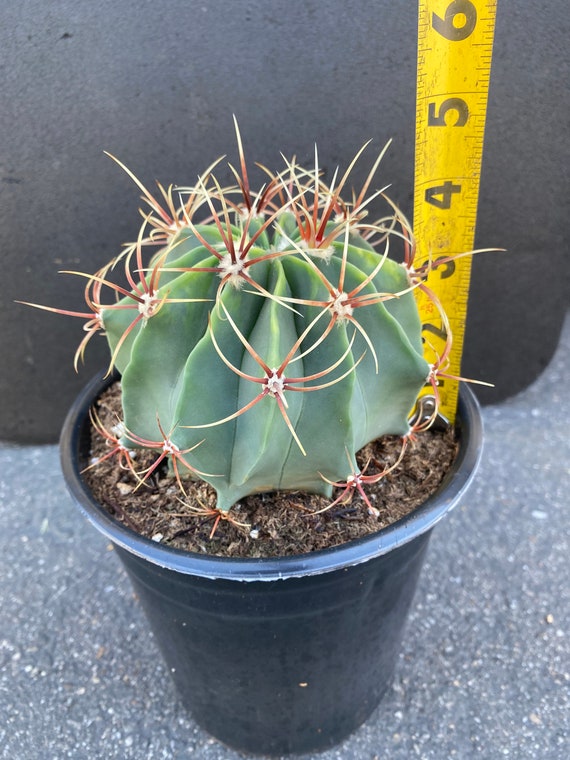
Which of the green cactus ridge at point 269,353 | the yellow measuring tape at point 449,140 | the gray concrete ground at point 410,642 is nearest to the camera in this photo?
the green cactus ridge at point 269,353

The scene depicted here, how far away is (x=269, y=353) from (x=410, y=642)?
882 millimetres

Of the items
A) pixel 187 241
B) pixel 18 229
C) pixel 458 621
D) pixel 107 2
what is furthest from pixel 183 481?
pixel 107 2

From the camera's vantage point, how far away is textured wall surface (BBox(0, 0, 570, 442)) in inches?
56.0

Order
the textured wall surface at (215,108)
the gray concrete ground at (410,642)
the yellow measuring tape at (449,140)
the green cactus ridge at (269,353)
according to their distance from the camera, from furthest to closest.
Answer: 1. the textured wall surface at (215,108)
2. the gray concrete ground at (410,642)
3. the yellow measuring tape at (449,140)
4. the green cactus ridge at (269,353)

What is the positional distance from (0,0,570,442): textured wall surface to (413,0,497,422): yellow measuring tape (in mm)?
→ 589

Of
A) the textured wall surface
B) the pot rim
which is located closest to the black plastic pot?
the pot rim

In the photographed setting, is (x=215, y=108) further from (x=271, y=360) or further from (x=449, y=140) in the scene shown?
(x=271, y=360)

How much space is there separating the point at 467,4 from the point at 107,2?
885 millimetres

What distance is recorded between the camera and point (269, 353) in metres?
0.75

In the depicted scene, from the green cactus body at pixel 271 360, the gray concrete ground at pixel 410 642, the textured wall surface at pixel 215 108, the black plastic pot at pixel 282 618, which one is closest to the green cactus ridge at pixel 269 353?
the green cactus body at pixel 271 360

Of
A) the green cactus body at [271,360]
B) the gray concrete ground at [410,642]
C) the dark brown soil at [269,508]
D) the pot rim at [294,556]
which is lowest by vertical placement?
the gray concrete ground at [410,642]

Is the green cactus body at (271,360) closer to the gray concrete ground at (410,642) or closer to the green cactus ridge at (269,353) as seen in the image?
the green cactus ridge at (269,353)

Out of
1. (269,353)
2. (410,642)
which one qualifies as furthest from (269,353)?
(410,642)

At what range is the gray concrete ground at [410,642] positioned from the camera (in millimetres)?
1180
